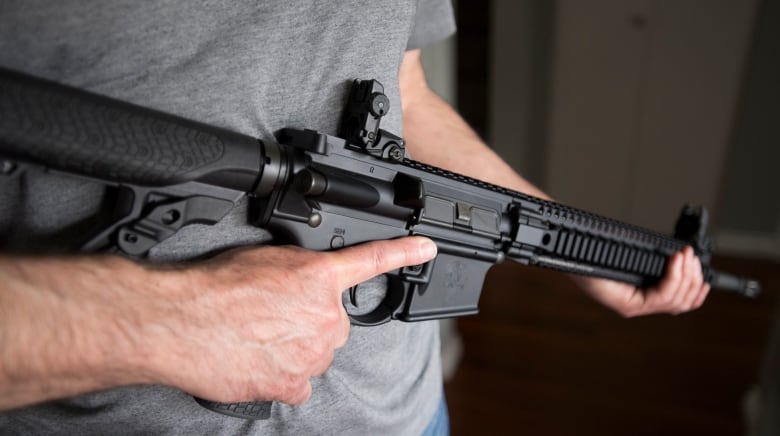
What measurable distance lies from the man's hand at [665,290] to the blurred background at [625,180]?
72cm

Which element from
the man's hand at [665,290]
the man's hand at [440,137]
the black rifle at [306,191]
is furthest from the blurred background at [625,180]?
the black rifle at [306,191]

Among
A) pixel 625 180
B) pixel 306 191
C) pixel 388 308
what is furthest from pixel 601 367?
pixel 306 191

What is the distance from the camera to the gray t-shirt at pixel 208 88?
1.57 ft

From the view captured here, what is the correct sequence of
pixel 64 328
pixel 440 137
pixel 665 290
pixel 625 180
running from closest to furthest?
pixel 64 328, pixel 440 137, pixel 665 290, pixel 625 180

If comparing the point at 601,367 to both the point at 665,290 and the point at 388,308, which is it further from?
the point at 388,308

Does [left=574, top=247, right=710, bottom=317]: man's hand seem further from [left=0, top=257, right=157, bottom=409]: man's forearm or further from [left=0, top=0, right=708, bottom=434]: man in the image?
[left=0, top=257, right=157, bottom=409]: man's forearm

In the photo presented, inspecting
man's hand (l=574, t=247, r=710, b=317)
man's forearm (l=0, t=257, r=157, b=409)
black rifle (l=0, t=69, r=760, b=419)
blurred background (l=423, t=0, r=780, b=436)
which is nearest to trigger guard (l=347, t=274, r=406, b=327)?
black rifle (l=0, t=69, r=760, b=419)

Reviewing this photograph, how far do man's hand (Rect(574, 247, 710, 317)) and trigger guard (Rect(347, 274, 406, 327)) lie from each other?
59cm

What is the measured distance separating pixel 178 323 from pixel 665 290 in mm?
1026

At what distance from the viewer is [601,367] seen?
2.35 m

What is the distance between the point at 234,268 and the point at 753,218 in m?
3.65

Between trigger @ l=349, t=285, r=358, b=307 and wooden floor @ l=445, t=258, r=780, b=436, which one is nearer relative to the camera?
trigger @ l=349, t=285, r=358, b=307

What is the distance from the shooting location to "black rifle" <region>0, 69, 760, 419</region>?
0.44 meters

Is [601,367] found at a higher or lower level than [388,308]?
lower
